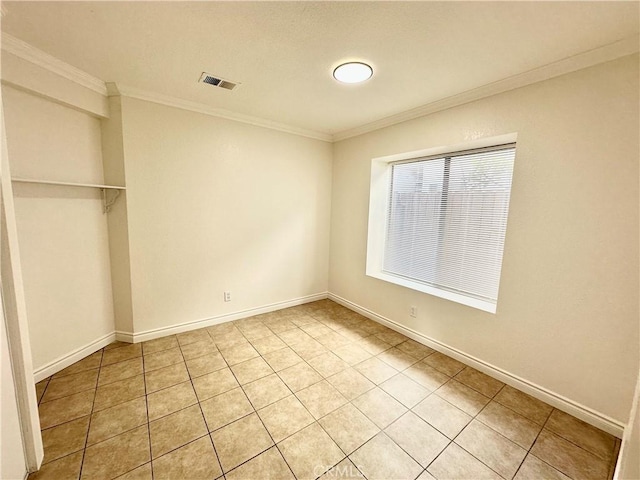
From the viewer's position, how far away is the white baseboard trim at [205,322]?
2.67 meters

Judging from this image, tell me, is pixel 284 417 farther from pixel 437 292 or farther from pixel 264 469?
pixel 437 292

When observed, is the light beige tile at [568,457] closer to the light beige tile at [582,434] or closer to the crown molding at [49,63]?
the light beige tile at [582,434]

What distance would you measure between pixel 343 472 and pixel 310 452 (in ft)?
0.73

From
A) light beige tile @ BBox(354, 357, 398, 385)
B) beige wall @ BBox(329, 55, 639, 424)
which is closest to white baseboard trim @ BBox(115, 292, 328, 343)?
light beige tile @ BBox(354, 357, 398, 385)

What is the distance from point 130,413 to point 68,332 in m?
1.14

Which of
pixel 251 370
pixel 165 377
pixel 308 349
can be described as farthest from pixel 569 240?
pixel 165 377

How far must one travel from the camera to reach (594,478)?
141cm

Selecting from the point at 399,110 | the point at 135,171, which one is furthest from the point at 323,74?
the point at 135,171

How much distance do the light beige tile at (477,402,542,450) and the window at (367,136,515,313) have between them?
Result: 813 millimetres

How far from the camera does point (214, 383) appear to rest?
2109 mm

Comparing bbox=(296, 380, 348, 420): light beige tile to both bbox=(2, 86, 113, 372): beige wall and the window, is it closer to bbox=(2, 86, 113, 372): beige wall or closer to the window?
the window

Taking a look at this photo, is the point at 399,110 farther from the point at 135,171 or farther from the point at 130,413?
the point at 130,413

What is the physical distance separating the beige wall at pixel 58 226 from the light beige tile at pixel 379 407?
8.57ft

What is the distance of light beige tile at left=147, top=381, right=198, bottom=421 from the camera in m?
1.80
